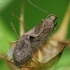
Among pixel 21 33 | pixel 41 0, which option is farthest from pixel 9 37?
pixel 41 0

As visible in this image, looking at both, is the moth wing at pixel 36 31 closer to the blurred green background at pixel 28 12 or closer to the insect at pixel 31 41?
the insect at pixel 31 41

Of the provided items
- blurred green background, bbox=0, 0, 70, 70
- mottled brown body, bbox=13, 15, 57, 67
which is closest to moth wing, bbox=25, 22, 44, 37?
mottled brown body, bbox=13, 15, 57, 67

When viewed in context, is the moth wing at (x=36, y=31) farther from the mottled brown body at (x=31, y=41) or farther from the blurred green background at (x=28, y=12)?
the blurred green background at (x=28, y=12)

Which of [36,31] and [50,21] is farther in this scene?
[50,21]

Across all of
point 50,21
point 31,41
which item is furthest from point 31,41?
point 50,21

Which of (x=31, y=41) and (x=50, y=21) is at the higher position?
(x=50, y=21)

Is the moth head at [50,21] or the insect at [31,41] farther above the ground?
the moth head at [50,21]

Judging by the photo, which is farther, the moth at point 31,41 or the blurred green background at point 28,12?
the blurred green background at point 28,12

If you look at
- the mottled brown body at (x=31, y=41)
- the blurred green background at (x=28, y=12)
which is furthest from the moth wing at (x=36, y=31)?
the blurred green background at (x=28, y=12)

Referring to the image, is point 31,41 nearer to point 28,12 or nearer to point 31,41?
point 31,41
